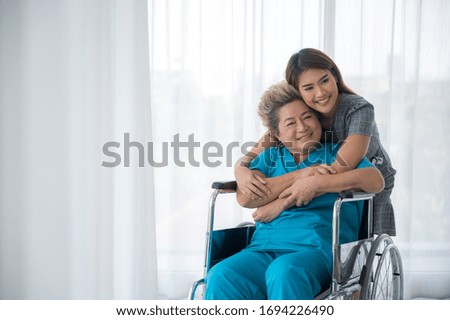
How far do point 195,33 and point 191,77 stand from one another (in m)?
0.22

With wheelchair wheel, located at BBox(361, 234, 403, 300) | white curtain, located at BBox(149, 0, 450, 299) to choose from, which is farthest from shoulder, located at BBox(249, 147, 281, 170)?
white curtain, located at BBox(149, 0, 450, 299)

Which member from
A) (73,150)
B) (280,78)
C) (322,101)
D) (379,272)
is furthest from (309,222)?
(73,150)

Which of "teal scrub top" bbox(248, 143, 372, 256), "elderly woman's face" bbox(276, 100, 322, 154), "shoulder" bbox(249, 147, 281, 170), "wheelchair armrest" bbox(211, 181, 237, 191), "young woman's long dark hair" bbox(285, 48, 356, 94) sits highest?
"young woman's long dark hair" bbox(285, 48, 356, 94)

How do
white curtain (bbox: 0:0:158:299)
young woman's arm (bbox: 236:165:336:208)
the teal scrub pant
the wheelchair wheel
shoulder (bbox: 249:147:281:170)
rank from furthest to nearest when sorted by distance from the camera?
white curtain (bbox: 0:0:158:299)
shoulder (bbox: 249:147:281:170)
young woman's arm (bbox: 236:165:336:208)
the wheelchair wheel
the teal scrub pant

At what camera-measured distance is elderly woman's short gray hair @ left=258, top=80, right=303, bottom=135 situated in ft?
6.22

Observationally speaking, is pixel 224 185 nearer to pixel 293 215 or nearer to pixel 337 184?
pixel 293 215

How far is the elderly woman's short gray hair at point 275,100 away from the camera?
6.22 ft

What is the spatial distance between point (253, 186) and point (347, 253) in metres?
0.38

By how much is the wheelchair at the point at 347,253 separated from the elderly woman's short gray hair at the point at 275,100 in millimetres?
253

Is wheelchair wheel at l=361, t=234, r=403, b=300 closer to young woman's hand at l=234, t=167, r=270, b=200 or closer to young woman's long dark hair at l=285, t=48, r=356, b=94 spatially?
young woman's hand at l=234, t=167, r=270, b=200

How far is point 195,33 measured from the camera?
9.21 feet

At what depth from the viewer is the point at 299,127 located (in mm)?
1866

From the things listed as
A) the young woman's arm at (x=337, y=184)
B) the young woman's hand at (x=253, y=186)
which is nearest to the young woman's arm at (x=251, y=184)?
the young woman's hand at (x=253, y=186)

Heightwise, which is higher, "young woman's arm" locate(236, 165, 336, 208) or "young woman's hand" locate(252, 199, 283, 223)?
"young woman's arm" locate(236, 165, 336, 208)
